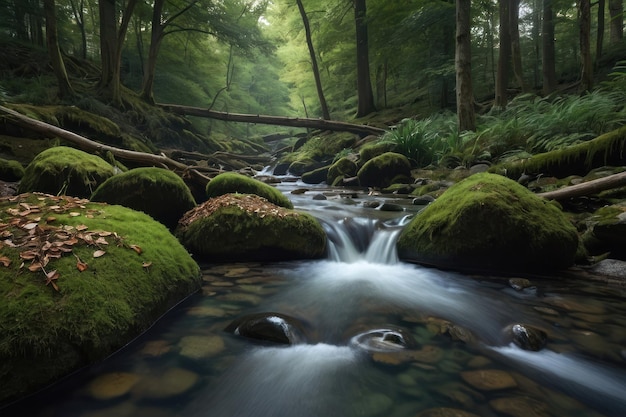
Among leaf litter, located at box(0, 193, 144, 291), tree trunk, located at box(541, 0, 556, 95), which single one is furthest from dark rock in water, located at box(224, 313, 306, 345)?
tree trunk, located at box(541, 0, 556, 95)

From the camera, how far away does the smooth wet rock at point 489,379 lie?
1972 millimetres

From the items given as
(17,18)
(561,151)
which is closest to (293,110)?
(17,18)

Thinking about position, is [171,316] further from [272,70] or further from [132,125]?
[272,70]

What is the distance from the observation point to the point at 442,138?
36.9 ft

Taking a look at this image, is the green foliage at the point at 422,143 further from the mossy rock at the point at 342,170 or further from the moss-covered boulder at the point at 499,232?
the moss-covered boulder at the point at 499,232

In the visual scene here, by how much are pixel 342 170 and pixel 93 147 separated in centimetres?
783

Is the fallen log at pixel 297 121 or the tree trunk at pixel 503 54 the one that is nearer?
the tree trunk at pixel 503 54

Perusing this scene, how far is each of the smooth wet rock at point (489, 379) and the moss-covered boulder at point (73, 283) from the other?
2.31 metres

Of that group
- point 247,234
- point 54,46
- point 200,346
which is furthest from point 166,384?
point 54,46

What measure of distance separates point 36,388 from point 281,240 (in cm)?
298

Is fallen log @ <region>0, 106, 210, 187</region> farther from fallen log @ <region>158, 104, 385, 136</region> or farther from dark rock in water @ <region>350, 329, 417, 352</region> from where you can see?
fallen log @ <region>158, 104, 385, 136</region>

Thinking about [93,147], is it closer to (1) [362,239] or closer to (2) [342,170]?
(1) [362,239]

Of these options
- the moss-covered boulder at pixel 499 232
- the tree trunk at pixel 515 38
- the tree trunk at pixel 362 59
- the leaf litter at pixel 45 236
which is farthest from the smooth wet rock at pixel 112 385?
the tree trunk at pixel 362 59

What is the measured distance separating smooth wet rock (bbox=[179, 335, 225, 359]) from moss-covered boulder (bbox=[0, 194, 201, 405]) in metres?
0.38
